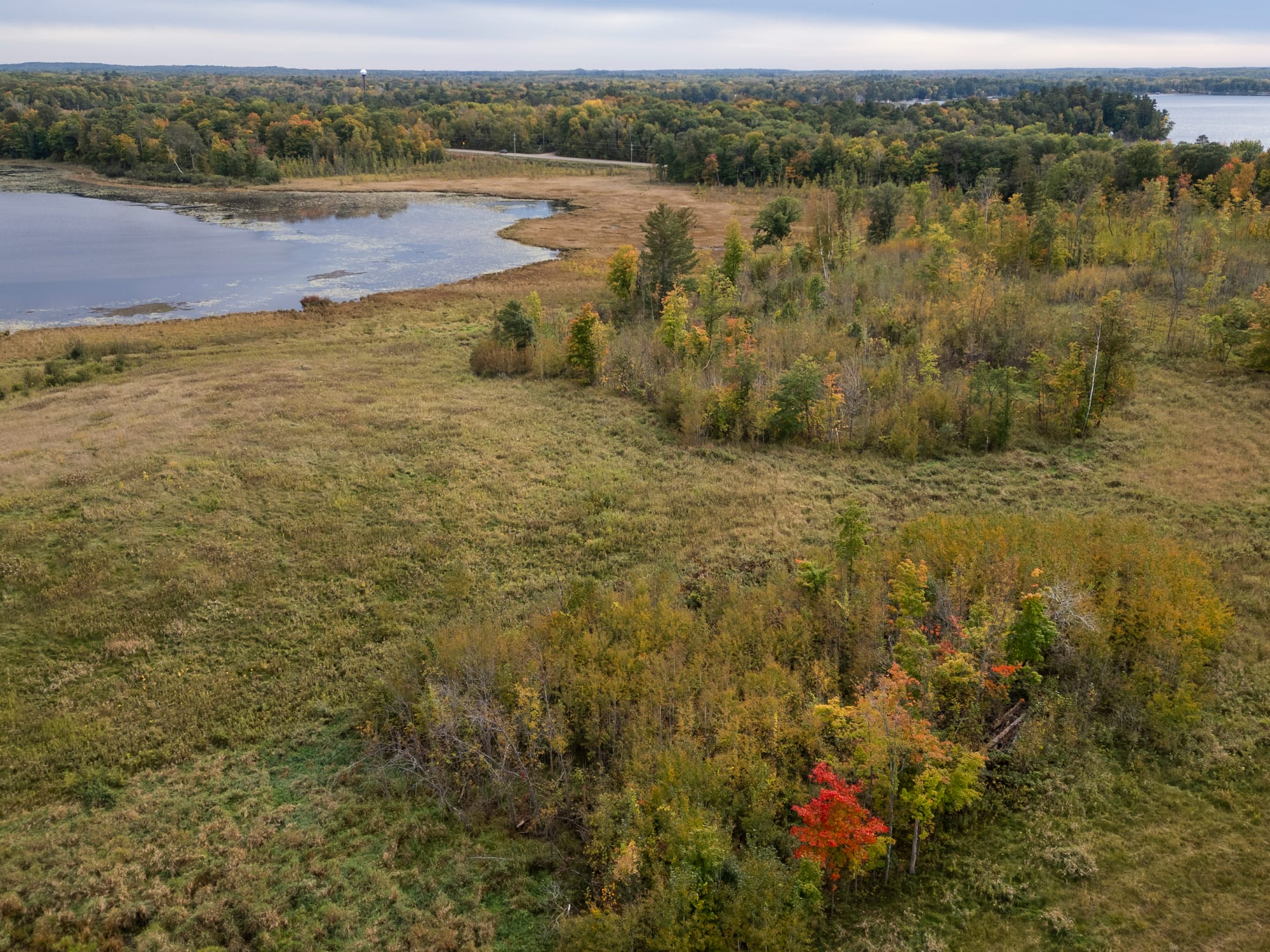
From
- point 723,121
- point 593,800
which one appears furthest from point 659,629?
point 723,121

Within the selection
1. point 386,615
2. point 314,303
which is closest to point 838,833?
point 386,615

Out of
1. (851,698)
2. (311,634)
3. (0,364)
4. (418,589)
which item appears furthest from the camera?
(0,364)

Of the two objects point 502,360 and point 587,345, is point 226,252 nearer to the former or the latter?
point 502,360

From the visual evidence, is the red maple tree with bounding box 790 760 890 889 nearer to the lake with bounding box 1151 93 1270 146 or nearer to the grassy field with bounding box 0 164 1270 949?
the grassy field with bounding box 0 164 1270 949

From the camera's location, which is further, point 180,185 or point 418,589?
point 180,185

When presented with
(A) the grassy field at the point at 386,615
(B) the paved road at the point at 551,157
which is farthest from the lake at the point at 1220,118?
(B) the paved road at the point at 551,157

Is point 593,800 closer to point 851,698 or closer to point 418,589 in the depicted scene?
point 851,698

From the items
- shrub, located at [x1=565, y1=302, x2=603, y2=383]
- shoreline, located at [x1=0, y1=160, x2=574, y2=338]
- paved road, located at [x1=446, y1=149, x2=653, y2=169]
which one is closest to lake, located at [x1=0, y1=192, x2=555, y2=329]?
shoreline, located at [x1=0, y1=160, x2=574, y2=338]
